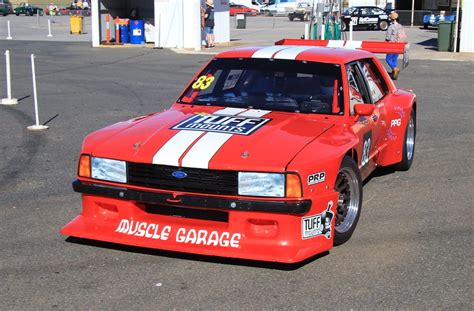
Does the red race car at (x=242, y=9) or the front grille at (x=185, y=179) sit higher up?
the red race car at (x=242, y=9)

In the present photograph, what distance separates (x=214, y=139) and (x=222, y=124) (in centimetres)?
40

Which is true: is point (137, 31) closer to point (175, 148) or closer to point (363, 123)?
point (363, 123)

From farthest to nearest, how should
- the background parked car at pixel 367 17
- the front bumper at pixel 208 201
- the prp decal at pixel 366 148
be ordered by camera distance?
1. the background parked car at pixel 367 17
2. the prp decal at pixel 366 148
3. the front bumper at pixel 208 201

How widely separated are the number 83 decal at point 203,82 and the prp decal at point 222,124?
0.75 meters

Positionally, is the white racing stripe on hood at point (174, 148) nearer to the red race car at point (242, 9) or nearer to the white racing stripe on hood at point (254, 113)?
the white racing stripe on hood at point (254, 113)

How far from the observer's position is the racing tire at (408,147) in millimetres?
7939

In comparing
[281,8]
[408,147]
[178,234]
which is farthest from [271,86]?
[281,8]

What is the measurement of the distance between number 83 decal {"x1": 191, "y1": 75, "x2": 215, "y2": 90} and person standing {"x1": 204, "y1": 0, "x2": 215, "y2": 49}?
20570 millimetres

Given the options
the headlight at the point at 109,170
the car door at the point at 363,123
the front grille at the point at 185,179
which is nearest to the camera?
the front grille at the point at 185,179

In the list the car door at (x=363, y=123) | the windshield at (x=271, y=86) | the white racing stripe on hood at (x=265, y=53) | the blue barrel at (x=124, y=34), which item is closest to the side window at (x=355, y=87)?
the car door at (x=363, y=123)

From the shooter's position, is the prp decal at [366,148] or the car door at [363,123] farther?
the prp decal at [366,148]

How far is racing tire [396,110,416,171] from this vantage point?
313 inches

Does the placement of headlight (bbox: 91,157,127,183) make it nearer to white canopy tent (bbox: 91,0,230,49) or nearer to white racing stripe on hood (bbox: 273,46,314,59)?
white racing stripe on hood (bbox: 273,46,314,59)

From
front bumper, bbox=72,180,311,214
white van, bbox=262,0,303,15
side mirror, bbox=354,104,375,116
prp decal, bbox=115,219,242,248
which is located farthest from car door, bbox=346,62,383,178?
white van, bbox=262,0,303,15
